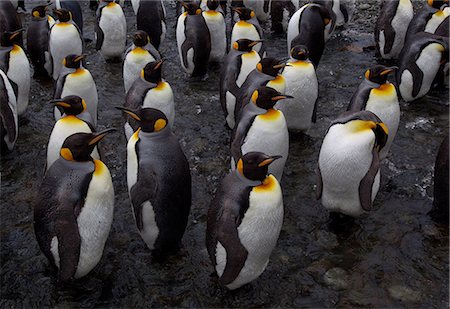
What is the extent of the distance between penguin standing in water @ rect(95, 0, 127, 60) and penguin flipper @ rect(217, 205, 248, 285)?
4794 millimetres

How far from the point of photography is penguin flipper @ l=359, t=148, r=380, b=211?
4.04 metres

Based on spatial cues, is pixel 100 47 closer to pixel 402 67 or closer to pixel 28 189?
pixel 28 189

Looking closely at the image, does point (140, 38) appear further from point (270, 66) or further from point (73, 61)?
point (270, 66)

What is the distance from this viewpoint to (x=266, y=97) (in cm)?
427

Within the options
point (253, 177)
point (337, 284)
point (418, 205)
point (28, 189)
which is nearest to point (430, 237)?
point (418, 205)

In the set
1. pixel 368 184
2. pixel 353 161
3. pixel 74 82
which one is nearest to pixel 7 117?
pixel 74 82

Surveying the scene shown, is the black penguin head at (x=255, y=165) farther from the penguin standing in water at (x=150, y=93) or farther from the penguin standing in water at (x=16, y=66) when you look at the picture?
the penguin standing in water at (x=16, y=66)

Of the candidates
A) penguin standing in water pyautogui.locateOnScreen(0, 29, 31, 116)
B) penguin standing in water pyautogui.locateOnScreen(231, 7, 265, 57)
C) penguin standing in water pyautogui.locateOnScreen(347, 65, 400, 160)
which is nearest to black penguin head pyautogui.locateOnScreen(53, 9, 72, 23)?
penguin standing in water pyautogui.locateOnScreen(0, 29, 31, 116)

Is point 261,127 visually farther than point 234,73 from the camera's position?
No

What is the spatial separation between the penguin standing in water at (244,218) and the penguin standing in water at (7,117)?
2.60 m

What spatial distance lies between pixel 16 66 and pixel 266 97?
10.2 ft

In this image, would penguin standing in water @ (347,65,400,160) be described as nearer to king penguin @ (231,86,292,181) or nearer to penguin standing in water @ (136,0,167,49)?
king penguin @ (231,86,292,181)

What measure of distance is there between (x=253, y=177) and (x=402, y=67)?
→ 367 cm

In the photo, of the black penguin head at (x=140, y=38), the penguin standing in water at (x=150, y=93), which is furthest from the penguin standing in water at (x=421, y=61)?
the black penguin head at (x=140, y=38)
